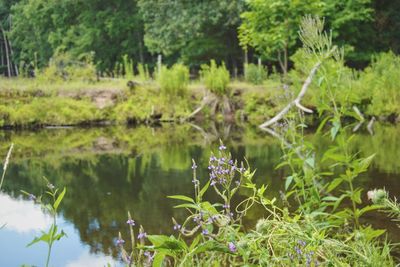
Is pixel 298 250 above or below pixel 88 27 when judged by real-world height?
below

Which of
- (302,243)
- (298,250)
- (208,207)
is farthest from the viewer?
(302,243)

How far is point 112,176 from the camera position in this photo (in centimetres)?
994

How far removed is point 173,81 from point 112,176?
11046 millimetres

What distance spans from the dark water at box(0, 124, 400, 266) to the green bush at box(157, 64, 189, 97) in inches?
134

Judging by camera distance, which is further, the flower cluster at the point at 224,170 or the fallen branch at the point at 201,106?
the fallen branch at the point at 201,106

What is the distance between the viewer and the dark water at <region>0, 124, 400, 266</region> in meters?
6.10

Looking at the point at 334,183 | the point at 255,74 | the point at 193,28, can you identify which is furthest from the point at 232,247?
the point at 193,28

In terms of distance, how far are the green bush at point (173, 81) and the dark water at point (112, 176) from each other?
3.39m

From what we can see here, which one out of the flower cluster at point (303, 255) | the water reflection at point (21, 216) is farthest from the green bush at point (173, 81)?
the flower cluster at point (303, 255)

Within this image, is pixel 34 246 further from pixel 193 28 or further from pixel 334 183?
pixel 193 28

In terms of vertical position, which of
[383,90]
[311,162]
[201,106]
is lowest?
[201,106]

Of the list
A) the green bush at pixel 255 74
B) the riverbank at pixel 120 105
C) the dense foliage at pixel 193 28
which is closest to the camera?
the riverbank at pixel 120 105

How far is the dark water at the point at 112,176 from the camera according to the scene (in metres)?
6.10

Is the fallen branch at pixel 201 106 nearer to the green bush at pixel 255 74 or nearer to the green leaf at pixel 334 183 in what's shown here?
the green bush at pixel 255 74
